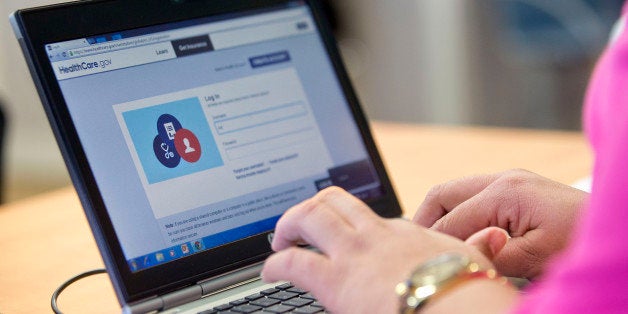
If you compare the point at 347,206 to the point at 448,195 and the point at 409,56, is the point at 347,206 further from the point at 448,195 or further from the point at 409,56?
the point at 409,56

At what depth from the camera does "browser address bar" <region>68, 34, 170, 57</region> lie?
2.96 ft

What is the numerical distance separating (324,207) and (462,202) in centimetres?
23

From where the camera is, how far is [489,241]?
2.62 ft

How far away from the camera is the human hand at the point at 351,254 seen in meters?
0.67

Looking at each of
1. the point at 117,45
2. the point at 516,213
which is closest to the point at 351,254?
the point at 516,213

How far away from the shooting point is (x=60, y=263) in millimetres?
1160

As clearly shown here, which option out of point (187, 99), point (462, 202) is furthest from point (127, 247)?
point (462, 202)

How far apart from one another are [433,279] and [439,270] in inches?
0.5

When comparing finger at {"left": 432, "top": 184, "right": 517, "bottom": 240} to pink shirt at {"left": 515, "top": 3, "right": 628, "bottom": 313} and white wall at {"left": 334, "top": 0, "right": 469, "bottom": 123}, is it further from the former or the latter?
white wall at {"left": 334, "top": 0, "right": 469, "bottom": 123}

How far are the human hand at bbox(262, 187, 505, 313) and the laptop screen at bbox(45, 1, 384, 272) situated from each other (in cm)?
19

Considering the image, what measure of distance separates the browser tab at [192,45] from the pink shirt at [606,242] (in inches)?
20.5

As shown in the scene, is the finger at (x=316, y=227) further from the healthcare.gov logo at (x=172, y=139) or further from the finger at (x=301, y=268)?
the healthcare.gov logo at (x=172, y=139)

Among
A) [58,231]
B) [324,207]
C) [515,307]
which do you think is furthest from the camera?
[58,231]

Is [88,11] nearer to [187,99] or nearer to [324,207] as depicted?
[187,99]
